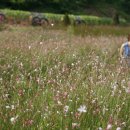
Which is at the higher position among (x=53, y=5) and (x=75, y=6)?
(x=53, y=5)

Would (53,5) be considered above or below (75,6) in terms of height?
above

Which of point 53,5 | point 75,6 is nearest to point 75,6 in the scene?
point 75,6

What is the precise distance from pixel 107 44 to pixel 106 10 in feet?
146

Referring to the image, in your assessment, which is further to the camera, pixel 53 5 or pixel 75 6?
pixel 75 6

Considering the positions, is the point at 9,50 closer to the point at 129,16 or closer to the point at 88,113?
the point at 88,113

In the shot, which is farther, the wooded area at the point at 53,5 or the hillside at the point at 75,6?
the hillside at the point at 75,6

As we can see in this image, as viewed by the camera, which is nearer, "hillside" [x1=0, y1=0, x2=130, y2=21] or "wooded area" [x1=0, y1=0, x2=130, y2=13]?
"wooded area" [x1=0, y1=0, x2=130, y2=13]

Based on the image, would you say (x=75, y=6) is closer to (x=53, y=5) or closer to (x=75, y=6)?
(x=75, y=6)

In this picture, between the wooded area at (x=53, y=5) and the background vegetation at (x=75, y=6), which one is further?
the background vegetation at (x=75, y=6)

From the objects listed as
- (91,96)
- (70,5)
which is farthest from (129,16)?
(91,96)

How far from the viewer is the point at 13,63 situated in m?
6.95

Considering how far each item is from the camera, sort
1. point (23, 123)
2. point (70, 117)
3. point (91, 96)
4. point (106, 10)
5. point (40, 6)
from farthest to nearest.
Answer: point (106, 10), point (40, 6), point (91, 96), point (70, 117), point (23, 123)

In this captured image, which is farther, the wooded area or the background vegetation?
the background vegetation

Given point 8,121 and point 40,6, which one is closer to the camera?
point 8,121
